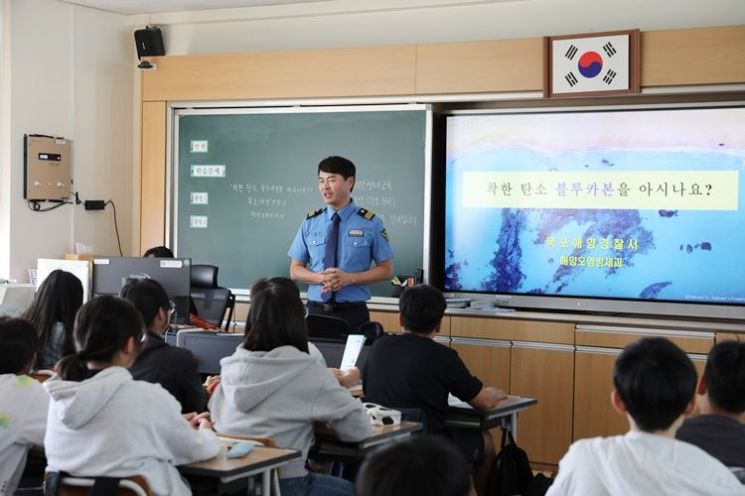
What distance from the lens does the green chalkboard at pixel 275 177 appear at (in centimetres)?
698

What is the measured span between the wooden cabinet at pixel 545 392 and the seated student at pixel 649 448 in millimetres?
4039

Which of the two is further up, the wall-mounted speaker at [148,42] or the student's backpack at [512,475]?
the wall-mounted speaker at [148,42]

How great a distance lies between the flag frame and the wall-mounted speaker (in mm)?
3120

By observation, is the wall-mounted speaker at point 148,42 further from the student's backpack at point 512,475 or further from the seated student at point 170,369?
the student's backpack at point 512,475

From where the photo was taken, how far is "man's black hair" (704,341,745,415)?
2734 millimetres

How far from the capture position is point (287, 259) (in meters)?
7.43

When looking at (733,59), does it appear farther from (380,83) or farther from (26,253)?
(26,253)

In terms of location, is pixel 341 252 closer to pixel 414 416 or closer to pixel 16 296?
pixel 16 296

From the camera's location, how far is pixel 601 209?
6.49m

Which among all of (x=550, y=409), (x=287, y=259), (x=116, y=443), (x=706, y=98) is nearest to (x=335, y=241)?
(x=287, y=259)

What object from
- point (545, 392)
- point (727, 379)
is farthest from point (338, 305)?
point (727, 379)

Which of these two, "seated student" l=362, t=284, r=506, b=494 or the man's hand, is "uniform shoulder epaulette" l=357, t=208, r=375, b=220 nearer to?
the man's hand

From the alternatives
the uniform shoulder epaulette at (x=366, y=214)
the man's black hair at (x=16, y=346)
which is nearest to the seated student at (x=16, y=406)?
the man's black hair at (x=16, y=346)

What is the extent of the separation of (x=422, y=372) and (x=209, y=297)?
2709 mm
